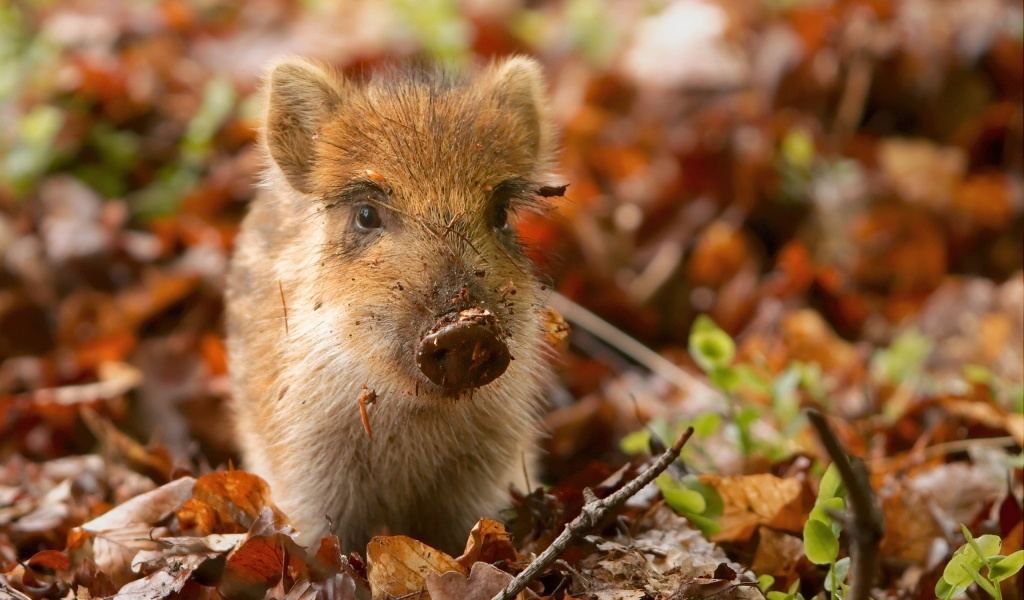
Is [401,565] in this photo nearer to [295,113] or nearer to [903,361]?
[295,113]

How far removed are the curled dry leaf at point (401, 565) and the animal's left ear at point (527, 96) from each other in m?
1.62

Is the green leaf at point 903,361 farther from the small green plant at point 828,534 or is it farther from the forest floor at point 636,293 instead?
the small green plant at point 828,534

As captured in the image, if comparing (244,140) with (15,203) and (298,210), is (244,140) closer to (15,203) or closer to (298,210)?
(15,203)

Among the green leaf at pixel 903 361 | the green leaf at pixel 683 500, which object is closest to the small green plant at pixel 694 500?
the green leaf at pixel 683 500

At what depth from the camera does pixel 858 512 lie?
2213 millimetres

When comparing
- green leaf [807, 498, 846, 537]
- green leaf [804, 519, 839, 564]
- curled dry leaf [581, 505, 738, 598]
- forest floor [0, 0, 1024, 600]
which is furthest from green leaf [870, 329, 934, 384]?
green leaf [804, 519, 839, 564]

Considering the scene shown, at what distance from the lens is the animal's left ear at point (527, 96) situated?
3967mm

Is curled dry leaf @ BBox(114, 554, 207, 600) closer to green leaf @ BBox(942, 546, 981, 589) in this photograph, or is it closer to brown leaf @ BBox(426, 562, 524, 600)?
A: brown leaf @ BBox(426, 562, 524, 600)

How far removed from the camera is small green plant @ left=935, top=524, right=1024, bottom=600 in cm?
273

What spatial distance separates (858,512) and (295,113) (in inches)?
97.5

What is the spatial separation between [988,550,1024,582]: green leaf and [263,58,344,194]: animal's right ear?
2.48 metres

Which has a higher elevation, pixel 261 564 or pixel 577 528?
Result: pixel 577 528

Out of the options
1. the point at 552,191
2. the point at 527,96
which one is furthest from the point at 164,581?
the point at 527,96

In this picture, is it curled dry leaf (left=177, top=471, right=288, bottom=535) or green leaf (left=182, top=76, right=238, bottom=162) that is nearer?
curled dry leaf (left=177, top=471, right=288, bottom=535)
